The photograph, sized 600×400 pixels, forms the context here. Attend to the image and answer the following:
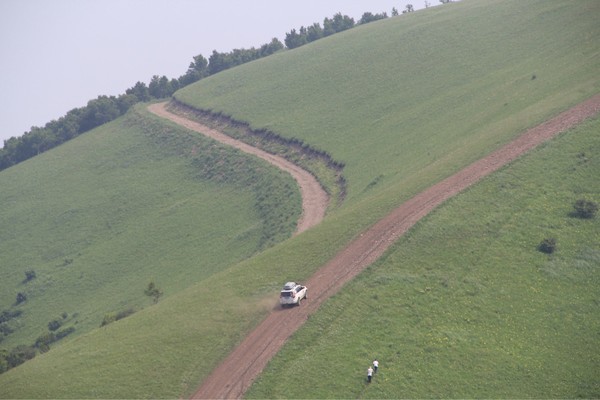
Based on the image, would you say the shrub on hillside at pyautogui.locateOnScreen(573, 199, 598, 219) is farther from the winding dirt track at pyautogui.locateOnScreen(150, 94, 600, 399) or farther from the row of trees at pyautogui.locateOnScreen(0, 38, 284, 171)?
the row of trees at pyautogui.locateOnScreen(0, 38, 284, 171)

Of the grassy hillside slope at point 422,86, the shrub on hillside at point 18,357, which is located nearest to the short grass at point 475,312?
the grassy hillside slope at point 422,86

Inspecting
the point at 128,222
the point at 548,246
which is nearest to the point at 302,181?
the point at 128,222

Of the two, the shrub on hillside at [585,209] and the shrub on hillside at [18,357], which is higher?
the shrub on hillside at [18,357]

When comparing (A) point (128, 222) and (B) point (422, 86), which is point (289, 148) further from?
(A) point (128, 222)

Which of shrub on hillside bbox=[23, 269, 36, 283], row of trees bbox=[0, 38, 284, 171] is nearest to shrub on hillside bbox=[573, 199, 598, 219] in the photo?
shrub on hillside bbox=[23, 269, 36, 283]

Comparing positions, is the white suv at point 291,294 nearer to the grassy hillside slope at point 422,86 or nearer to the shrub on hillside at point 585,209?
the grassy hillside slope at point 422,86

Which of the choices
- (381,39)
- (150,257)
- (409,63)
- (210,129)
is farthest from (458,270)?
(381,39)
